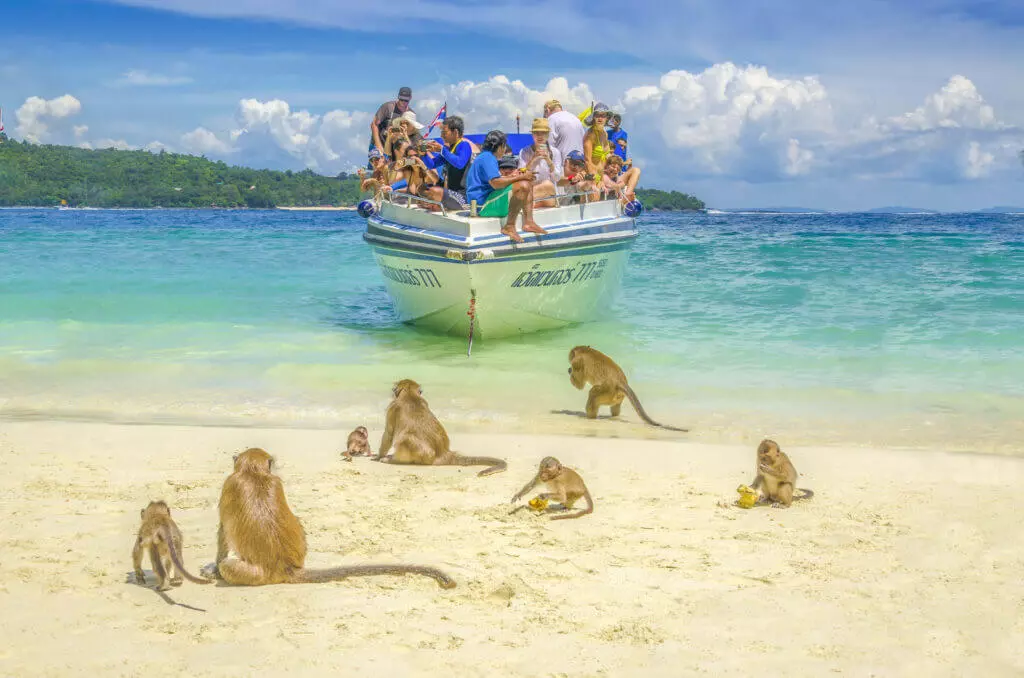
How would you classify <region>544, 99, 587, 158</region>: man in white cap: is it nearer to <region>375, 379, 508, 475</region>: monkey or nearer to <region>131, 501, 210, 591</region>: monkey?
<region>375, 379, 508, 475</region>: monkey

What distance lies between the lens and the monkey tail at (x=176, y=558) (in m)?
4.01

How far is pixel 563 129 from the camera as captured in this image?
40.8 feet

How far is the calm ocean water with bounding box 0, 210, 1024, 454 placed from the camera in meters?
8.20

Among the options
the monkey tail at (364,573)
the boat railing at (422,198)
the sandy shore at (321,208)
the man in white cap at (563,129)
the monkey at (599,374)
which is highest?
the sandy shore at (321,208)

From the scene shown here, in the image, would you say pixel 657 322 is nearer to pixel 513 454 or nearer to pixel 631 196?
pixel 631 196

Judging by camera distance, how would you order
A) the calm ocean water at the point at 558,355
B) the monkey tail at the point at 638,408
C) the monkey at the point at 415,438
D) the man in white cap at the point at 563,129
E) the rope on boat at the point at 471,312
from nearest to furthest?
the monkey at the point at 415,438, the monkey tail at the point at 638,408, the calm ocean water at the point at 558,355, the rope on boat at the point at 471,312, the man in white cap at the point at 563,129

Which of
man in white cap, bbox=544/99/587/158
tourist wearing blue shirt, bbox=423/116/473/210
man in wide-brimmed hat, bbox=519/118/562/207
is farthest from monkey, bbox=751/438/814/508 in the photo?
man in white cap, bbox=544/99/587/158

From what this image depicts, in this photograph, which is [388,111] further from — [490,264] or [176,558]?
[176,558]

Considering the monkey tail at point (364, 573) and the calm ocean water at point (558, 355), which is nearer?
the monkey tail at point (364, 573)

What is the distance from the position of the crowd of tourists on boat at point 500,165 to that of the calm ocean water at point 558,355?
5.67 ft

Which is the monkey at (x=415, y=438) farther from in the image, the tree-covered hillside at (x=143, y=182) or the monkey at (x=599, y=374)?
the tree-covered hillside at (x=143, y=182)

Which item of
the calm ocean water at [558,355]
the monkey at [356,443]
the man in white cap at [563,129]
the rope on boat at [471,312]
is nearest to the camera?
the monkey at [356,443]

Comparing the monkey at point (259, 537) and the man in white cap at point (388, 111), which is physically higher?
the man in white cap at point (388, 111)

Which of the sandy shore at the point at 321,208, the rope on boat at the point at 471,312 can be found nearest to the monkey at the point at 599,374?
the rope on boat at the point at 471,312
